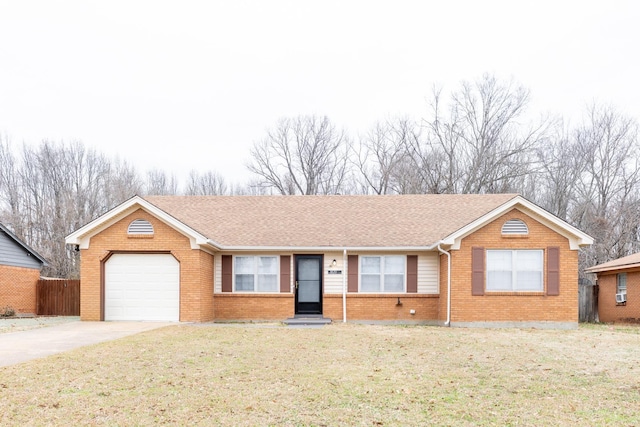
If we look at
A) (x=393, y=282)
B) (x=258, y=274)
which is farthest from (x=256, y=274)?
(x=393, y=282)

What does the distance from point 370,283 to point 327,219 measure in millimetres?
3427

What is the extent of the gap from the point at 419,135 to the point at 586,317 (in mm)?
19275

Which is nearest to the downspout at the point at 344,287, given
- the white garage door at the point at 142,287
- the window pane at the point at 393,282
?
the window pane at the point at 393,282

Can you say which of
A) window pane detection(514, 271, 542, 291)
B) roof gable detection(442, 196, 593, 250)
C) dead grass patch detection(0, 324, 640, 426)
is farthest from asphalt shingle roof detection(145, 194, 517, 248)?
dead grass patch detection(0, 324, 640, 426)

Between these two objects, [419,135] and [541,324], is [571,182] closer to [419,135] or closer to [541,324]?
[419,135]

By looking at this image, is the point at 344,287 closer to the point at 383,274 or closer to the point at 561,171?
the point at 383,274

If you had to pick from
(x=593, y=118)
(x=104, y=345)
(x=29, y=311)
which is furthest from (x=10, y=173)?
(x=593, y=118)

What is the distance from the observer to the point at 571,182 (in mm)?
33969

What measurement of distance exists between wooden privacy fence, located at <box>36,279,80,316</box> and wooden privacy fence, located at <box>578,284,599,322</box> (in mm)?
20791

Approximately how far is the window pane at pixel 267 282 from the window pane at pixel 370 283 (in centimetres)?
306

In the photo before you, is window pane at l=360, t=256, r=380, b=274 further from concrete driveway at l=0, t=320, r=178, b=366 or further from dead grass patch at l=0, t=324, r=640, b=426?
concrete driveway at l=0, t=320, r=178, b=366

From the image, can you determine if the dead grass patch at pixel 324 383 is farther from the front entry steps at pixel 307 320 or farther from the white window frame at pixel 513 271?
the front entry steps at pixel 307 320

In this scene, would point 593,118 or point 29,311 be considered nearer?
point 29,311

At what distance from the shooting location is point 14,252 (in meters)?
23.5
